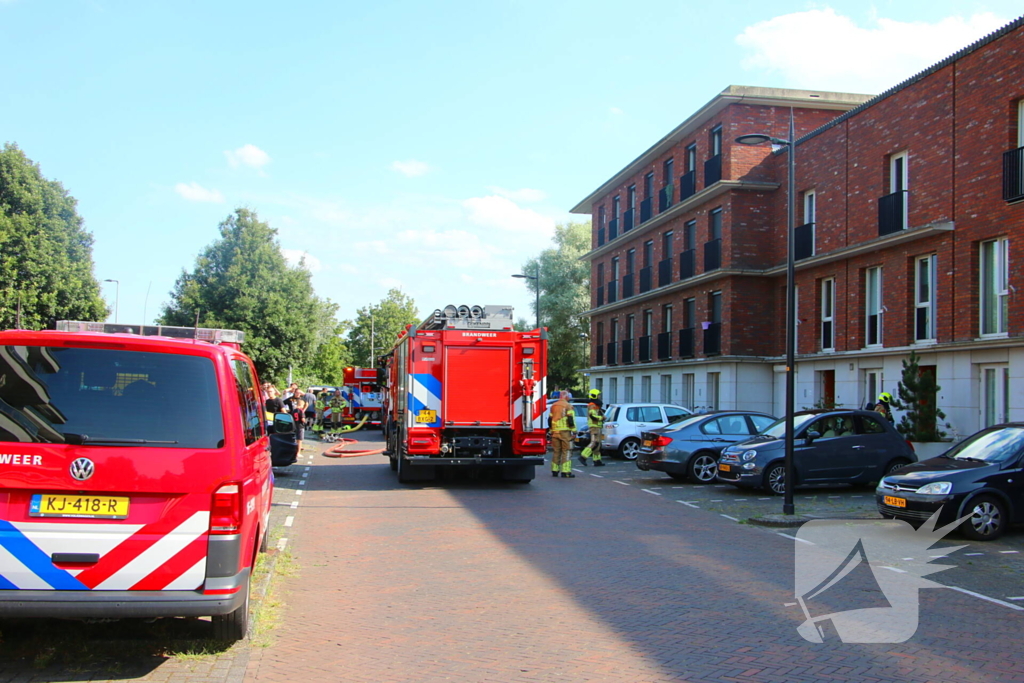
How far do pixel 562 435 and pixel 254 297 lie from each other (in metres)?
33.8

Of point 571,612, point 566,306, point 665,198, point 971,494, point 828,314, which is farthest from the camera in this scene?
point 566,306

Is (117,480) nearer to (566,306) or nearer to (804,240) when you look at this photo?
(804,240)

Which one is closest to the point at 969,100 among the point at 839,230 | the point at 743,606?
the point at 839,230

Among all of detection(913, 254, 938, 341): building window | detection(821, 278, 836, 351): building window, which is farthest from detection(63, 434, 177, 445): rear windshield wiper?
detection(821, 278, 836, 351): building window

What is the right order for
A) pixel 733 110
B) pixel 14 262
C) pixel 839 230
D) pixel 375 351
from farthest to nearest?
pixel 375 351 < pixel 14 262 < pixel 733 110 < pixel 839 230

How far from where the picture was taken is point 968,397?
19078 mm

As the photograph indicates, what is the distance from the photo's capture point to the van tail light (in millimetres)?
5059

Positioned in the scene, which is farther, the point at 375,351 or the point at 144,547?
the point at 375,351

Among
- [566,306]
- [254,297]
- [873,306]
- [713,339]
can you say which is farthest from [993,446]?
[566,306]

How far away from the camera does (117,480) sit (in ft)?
16.1

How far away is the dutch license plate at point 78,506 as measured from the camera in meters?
4.83

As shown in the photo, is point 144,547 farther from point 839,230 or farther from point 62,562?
point 839,230

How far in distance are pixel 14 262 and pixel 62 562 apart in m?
32.1

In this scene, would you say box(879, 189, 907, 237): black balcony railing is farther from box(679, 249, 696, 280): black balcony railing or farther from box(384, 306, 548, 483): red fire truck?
box(384, 306, 548, 483): red fire truck
